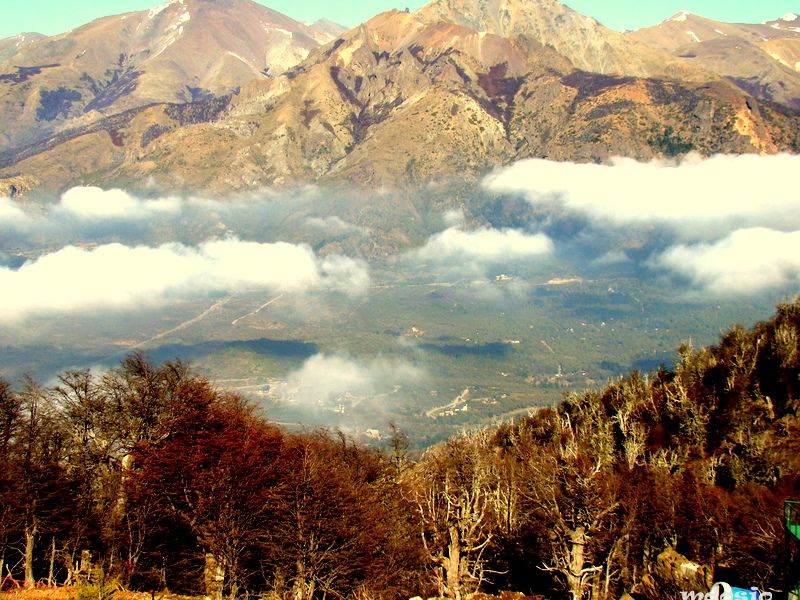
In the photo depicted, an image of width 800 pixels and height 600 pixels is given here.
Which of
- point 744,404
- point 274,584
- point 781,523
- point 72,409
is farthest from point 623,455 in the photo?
point 72,409

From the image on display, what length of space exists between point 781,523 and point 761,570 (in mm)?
6367

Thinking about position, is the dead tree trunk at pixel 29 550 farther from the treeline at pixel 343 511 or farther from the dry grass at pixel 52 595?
the dry grass at pixel 52 595

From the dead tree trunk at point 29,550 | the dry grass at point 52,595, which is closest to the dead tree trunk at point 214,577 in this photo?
the dry grass at point 52,595

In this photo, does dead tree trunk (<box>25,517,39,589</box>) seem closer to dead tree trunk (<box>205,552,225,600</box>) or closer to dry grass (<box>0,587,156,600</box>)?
dry grass (<box>0,587,156,600</box>)

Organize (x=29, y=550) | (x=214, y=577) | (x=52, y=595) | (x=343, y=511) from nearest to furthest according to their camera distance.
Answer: (x=52, y=595) < (x=214, y=577) < (x=343, y=511) < (x=29, y=550)

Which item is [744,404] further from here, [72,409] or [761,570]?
[72,409]

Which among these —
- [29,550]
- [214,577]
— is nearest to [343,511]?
[214,577]

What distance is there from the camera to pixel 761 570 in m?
44.3

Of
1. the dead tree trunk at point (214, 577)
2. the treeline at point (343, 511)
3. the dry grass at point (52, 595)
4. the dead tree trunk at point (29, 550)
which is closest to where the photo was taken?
the dry grass at point (52, 595)

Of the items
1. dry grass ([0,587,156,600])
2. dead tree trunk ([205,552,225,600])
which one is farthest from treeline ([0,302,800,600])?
dry grass ([0,587,156,600])

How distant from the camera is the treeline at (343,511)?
44.6m

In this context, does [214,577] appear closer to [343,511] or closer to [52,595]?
[343,511]

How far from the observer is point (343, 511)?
4716cm

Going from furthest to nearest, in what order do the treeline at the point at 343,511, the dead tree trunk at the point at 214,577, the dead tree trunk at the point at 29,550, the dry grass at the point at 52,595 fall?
the dead tree trunk at the point at 29,550 → the treeline at the point at 343,511 → the dead tree trunk at the point at 214,577 → the dry grass at the point at 52,595
